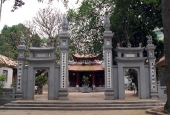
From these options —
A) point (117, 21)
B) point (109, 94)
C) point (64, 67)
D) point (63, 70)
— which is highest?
point (117, 21)

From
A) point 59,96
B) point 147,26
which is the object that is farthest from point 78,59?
point 59,96

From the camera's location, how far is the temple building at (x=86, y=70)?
88.8ft

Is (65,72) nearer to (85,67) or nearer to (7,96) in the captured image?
(7,96)

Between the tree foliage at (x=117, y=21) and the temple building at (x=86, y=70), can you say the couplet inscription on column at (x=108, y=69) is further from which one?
the temple building at (x=86, y=70)

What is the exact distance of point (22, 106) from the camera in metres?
10.3

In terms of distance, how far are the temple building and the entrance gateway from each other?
46.1 ft

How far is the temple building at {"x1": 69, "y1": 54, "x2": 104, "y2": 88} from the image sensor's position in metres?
27.1

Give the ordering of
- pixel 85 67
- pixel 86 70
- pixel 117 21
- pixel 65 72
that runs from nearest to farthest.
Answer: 1. pixel 65 72
2. pixel 117 21
3. pixel 86 70
4. pixel 85 67

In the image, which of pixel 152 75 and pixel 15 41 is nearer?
pixel 152 75

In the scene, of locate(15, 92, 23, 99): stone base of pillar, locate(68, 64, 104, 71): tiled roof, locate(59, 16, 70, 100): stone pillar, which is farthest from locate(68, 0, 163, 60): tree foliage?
locate(68, 64, 104, 71): tiled roof

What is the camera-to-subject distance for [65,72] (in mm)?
12148

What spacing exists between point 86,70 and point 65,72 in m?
14.6

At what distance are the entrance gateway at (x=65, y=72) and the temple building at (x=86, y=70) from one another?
46.1 feet

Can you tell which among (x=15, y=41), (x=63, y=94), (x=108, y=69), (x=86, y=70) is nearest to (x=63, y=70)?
(x=63, y=94)
